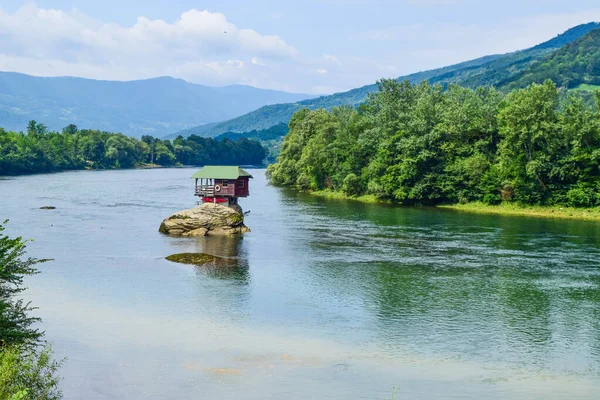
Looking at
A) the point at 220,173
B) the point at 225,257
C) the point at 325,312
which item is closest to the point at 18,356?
the point at 325,312

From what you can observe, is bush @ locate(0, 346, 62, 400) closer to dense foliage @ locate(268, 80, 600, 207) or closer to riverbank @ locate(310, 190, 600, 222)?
riverbank @ locate(310, 190, 600, 222)

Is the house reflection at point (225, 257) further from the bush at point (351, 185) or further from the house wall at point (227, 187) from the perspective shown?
the bush at point (351, 185)

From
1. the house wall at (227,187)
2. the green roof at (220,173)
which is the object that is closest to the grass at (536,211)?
the green roof at (220,173)

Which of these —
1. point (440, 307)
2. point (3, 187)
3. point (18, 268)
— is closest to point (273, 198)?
point (3, 187)

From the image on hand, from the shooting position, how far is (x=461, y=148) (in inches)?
4035

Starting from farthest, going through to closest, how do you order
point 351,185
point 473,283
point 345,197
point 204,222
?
1. point 345,197
2. point 351,185
3. point 204,222
4. point 473,283

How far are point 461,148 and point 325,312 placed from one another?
6940 cm

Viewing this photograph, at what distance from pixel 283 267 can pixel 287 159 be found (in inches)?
3790

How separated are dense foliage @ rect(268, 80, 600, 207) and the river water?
19.5 meters

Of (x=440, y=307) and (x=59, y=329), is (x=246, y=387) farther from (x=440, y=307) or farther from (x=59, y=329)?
(x=440, y=307)

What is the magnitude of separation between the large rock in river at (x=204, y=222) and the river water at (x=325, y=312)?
2226mm

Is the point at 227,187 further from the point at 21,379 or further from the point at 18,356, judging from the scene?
the point at 21,379

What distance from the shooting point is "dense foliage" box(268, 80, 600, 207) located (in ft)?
293

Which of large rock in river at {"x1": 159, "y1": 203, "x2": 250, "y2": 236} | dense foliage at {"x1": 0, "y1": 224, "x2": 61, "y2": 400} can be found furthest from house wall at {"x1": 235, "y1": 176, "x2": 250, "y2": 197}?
dense foliage at {"x1": 0, "y1": 224, "x2": 61, "y2": 400}
